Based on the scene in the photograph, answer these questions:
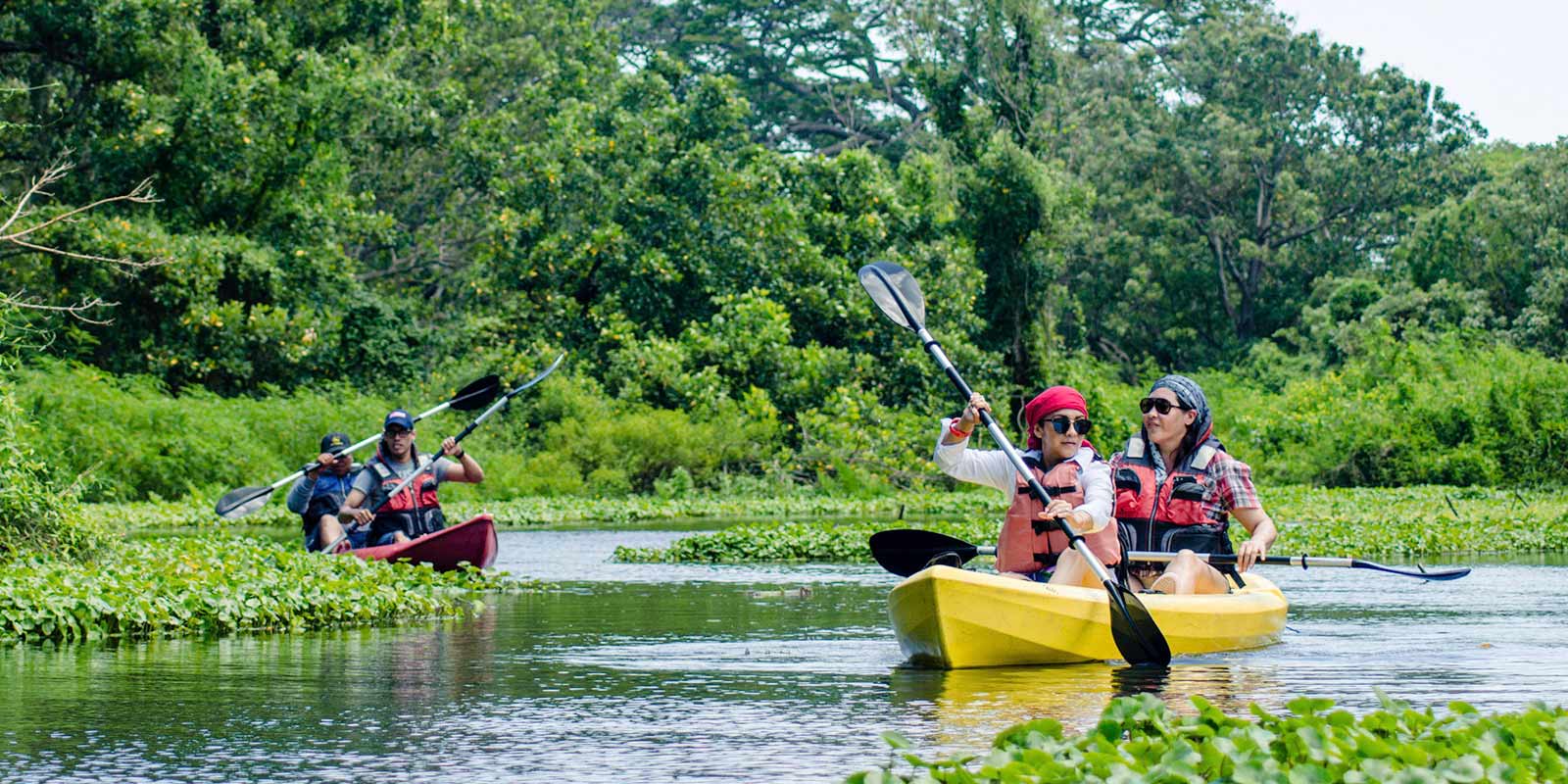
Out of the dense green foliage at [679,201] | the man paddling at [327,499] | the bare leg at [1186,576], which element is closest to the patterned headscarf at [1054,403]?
the bare leg at [1186,576]

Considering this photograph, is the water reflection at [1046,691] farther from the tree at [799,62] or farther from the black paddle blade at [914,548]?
the tree at [799,62]

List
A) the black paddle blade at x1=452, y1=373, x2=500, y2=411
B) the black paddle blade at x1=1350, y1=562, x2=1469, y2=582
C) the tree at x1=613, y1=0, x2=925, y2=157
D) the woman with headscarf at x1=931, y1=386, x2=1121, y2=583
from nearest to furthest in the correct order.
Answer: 1. the woman with headscarf at x1=931, y1=386, x2=1121, y2=583
2. the black paddle blade at x1=1350, y1=562, x2=1469, y2=582
3. the black paddle blade at x1=452, y1=373, x2=500, y2=411
4. the tree at x1=613, y1=0, x2=925, y2=157

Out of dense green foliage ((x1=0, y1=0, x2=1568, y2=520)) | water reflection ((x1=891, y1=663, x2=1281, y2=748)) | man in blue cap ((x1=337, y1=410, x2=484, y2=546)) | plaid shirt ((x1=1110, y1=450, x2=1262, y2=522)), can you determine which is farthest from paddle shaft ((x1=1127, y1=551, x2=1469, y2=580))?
dense green foliage ((x1=0, y1=0, x2=1568, y2=520))

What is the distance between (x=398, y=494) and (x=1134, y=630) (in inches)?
286

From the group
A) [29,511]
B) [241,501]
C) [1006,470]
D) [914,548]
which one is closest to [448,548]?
[29,511]

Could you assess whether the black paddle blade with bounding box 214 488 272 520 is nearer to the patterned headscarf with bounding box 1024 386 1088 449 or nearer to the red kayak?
the red kayak

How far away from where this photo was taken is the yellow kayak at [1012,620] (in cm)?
899

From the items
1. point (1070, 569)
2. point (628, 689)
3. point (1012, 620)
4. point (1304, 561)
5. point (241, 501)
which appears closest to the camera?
point (628, 689)

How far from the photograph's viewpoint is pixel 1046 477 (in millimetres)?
9789

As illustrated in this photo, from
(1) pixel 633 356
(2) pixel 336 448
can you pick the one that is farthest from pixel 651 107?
(2) pixel 336 448

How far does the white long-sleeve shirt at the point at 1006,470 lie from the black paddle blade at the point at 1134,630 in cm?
34

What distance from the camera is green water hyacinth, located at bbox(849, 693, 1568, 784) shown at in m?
4.95

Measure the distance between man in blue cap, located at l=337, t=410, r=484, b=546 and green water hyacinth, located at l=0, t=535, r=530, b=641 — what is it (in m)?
0.83

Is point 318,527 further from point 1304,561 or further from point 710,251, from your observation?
point 710,251
